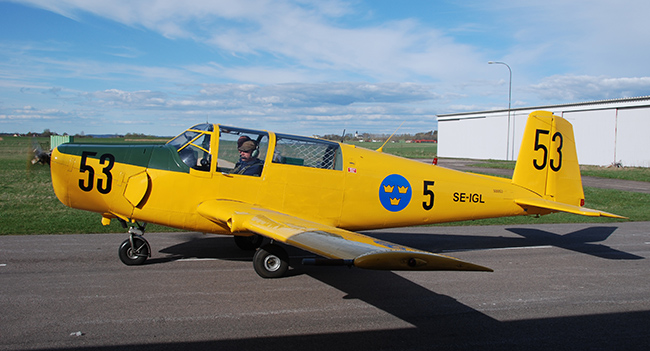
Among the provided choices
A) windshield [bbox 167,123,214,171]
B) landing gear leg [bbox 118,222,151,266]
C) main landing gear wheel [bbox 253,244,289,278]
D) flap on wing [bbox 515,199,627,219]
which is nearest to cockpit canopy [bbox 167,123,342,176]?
windshield [bbox 167,123,214,171]

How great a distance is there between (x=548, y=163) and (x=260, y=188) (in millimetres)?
5708

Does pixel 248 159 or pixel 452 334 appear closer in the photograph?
pixel 452 334

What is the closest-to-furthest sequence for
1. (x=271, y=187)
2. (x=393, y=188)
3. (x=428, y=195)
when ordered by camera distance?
1. (x=271, y=187)
2. (x=393, y=188)
3. (x=428, y=195)

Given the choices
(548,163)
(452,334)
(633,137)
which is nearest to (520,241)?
(548,163)

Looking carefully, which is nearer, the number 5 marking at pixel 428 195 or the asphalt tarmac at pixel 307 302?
the asphalt tarmac at pixel 307 302

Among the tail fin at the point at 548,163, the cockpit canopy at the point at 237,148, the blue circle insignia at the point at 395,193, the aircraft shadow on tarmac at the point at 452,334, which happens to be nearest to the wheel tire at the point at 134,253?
the cockpit canopy at the point at 237,148

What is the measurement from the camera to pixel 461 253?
8.20m

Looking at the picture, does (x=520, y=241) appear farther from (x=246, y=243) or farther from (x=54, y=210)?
(x=54, y=210)

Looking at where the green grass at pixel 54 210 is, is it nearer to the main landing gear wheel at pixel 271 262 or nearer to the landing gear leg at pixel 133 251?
the landing gear leg at pixel 133 251

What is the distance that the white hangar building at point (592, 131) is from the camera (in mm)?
35062

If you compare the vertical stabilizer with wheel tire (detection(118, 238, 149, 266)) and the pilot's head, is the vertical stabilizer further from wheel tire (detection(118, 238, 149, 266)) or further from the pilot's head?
wheel tire (detection(118, 238, 149, 266))

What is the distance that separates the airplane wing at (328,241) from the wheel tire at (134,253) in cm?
129

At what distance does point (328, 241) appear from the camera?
4715 mm

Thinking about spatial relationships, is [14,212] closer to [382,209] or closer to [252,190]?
[252,190]
